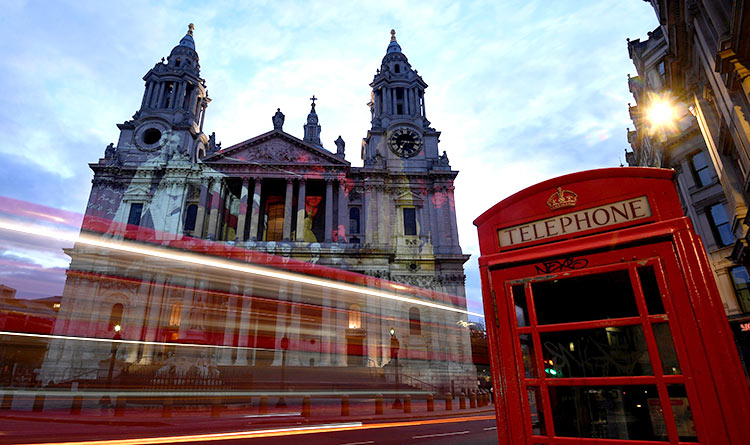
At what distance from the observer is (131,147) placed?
117ft

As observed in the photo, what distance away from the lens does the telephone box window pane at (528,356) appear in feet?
9.82

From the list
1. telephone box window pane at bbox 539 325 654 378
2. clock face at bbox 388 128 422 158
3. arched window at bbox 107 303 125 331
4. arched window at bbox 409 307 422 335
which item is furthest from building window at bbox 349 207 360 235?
telephone box window pane at bbox 539 325 654 378

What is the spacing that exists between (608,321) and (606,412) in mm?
645

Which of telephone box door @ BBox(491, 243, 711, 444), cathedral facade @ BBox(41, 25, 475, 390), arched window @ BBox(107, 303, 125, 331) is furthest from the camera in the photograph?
arched window @ BBox(107, 303, 125, 331)

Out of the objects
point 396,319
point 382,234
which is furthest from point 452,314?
point 382,234

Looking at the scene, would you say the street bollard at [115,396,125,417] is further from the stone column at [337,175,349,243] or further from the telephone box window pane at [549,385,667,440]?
the stone column at [337,175,349,243]

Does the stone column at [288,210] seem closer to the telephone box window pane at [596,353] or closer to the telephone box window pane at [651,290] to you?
the telephone box window pane at [596,353]

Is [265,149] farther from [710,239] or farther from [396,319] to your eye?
[710,239]

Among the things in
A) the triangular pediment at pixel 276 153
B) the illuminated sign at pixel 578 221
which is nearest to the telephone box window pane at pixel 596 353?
the illuminated sign at pixel 578 221

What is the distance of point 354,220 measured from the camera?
33.8 meters

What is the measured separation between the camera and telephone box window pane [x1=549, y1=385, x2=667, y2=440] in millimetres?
2613

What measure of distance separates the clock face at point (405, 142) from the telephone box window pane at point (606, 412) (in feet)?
111

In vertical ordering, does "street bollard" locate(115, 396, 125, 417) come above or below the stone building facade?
below

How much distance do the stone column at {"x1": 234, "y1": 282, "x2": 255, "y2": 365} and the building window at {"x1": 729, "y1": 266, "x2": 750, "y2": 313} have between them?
2611 cm
